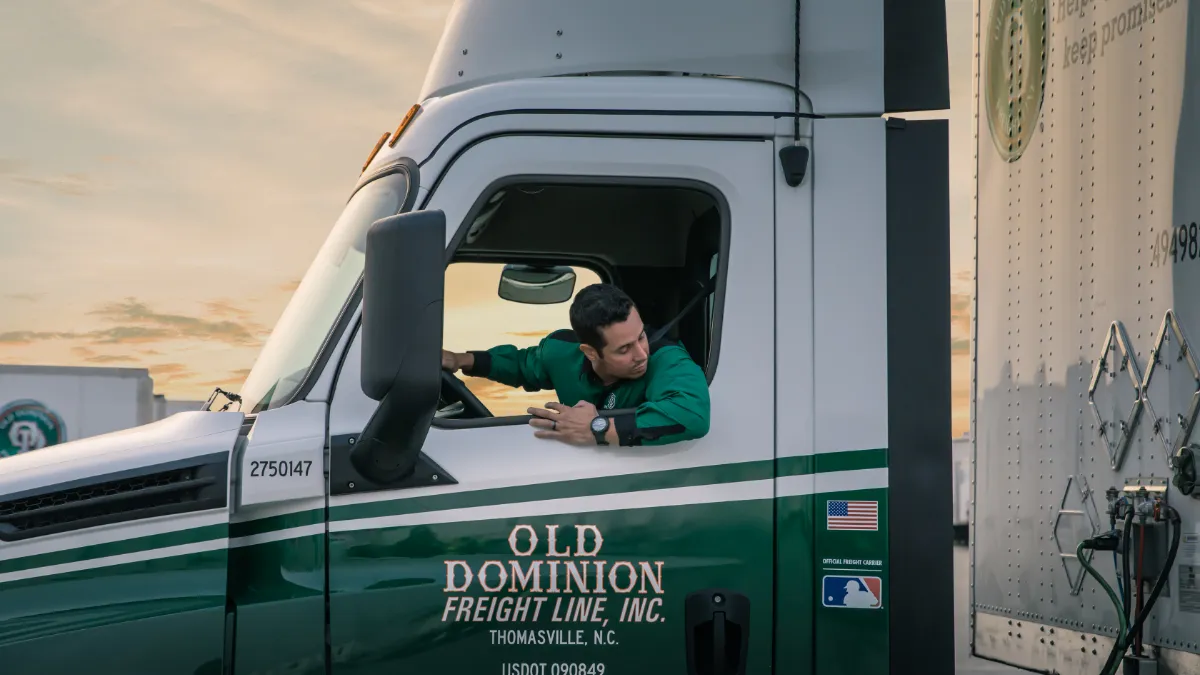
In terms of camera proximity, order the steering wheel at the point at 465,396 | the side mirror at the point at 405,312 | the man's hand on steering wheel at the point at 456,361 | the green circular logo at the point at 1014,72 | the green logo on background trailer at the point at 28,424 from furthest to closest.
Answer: the green logo on background trailer at the point at 28,424 < the green circular logo at the point at 1014,72 < the man's hand on steering wheel at the point at 456,361 < the steering wheel at the point at 465,396 < the side mirror at the point at 405,312

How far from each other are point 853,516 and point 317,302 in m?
1.68

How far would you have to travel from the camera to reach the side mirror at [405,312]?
307 centimetres

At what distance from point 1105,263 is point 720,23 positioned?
1375 mm

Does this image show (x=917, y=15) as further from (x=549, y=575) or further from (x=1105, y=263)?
(x=549, y=575)

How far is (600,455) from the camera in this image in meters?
3.58

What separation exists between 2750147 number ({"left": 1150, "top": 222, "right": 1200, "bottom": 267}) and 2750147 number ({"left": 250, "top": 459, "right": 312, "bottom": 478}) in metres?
2.44

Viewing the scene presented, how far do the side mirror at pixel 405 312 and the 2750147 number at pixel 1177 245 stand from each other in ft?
6.57

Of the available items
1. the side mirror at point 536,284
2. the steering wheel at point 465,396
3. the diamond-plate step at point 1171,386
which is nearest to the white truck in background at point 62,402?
the side mirror at point 536,284

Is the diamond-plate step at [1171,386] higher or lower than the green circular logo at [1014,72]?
lower

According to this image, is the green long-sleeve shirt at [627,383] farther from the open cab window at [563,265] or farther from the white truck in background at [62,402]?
the white truck in background at [62,402]

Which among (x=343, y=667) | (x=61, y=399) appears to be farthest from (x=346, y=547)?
(x=61, y=399)

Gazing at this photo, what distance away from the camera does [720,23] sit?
3.91 metres

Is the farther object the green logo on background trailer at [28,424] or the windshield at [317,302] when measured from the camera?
the green logo on background trailer at [28,424]

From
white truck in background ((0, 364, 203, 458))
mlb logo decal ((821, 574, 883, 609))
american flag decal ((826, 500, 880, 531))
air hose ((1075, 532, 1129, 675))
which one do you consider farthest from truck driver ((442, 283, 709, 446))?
white truck in background ((0, 364, 203, 458))
